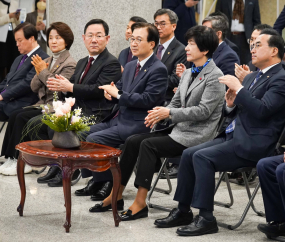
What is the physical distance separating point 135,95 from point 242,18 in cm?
382

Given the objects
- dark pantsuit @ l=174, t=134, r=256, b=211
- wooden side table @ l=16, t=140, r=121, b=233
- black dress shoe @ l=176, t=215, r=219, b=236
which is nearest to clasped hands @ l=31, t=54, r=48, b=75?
wooden side table @ l=16, t=140, r=121, b=233

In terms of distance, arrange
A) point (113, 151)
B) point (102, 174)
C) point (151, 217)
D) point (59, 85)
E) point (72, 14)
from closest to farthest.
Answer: point (113, 151)
point (151, 217)
point (102, 174)
point (59, 85)
point (72, 14)

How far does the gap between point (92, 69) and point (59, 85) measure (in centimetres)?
36

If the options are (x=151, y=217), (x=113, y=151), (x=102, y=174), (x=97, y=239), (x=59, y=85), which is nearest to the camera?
(x=97, y=239)

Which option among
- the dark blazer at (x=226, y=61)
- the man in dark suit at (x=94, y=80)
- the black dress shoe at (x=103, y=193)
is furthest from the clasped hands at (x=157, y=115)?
the dark blazer at (x=226, y=61)

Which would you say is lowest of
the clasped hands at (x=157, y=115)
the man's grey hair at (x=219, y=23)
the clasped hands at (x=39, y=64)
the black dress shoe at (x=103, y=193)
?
the black dress shoe at (x=103, y=193)

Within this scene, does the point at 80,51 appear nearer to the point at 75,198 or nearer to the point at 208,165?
the point at 75,198

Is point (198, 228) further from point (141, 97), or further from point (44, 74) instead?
point (44, 74)

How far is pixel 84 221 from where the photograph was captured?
3.95 meters

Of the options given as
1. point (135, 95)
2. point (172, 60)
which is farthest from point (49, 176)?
point (172, 60)

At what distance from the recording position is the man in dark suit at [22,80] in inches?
233

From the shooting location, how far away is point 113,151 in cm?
378

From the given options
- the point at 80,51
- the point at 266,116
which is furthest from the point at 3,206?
the point at 80,51

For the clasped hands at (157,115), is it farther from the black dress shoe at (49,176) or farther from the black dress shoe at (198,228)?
the black dress shoe at (49,176)
